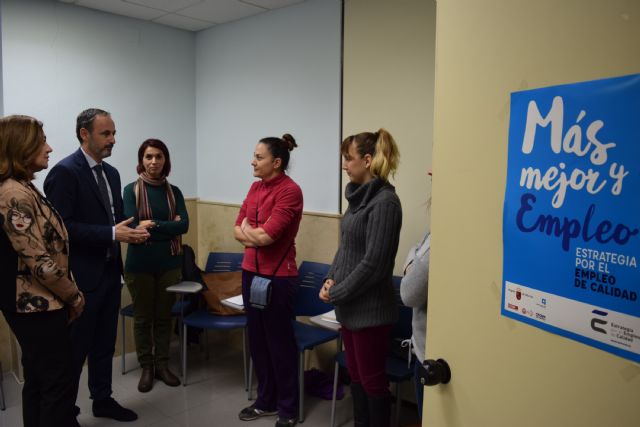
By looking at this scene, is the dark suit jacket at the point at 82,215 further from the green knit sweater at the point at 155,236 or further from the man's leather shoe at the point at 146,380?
the man's leather shoe at the point at 146,380

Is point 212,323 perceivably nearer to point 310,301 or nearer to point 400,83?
point 310,301

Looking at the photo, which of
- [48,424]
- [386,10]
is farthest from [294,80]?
[48,424]

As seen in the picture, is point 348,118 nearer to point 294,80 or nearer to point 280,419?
point 294,80

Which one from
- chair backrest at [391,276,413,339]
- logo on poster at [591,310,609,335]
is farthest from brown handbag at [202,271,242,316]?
logo on poster at [591,310,609,335]

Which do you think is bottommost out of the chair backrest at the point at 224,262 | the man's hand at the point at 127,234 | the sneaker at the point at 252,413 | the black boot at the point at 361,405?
the sneaker at the point at 252,413

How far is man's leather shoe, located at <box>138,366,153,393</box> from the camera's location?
304cm

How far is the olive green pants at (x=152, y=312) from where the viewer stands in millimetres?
3035

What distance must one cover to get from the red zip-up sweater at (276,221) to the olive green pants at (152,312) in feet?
2.52

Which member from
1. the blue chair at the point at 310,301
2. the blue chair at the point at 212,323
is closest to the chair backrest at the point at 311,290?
the blue chair at the point at 310,301

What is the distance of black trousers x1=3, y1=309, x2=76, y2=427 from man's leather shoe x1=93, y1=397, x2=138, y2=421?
705 mm

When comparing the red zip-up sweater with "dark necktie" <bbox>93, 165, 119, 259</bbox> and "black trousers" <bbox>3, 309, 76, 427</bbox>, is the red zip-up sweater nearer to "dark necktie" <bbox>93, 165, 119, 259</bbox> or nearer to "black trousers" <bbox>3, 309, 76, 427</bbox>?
"dark necktie" <bbox>93, 165, 119, 259</bbox>

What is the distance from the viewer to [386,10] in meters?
2.79

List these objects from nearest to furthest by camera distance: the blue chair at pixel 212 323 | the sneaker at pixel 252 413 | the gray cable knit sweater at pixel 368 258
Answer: the gray cable knit sweater at pixel 368 258 < the sneaker at pixel 252 413 < the blue chair at pixel 212 323

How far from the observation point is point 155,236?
2992mm
